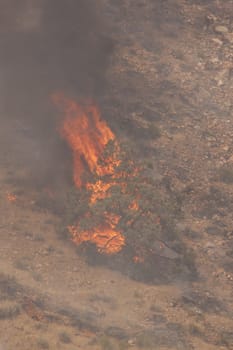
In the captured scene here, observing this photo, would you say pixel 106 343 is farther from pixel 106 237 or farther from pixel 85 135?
pixel 85 135

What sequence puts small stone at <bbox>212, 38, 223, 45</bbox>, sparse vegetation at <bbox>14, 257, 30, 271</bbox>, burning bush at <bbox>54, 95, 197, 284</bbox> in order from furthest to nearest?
small stone at <bbox>212, 38, 223, 45</bbox> → burning bush at <bbox>54, 95, 197, 284</bbox> → sparse vegetation at <bbox>14, 257, 30, 271</bbox>

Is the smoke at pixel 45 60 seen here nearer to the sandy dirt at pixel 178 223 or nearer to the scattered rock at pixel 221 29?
the sandy dirt at pixel 178 223

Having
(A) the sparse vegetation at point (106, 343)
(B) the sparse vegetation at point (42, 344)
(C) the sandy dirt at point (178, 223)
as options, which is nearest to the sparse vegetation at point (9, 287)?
(C) the sandy dirt at point (178, 223)

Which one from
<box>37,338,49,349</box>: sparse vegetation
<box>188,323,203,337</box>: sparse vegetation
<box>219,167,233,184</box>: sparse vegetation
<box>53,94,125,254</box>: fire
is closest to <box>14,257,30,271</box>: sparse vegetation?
<box>53,94,125,254</box>: fire

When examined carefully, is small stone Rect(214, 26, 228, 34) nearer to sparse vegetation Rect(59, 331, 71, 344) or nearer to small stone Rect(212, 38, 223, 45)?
small stone Rect(212, 38, 223, 45)

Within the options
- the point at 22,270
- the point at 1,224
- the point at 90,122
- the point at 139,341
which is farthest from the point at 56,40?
the point at 139,341

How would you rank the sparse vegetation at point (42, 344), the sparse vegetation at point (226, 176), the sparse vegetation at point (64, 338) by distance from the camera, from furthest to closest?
the sparse vegetation at point (226, 176), the sparse vegetation at point (64, 338), the sparse vegetation at point (42, 344)

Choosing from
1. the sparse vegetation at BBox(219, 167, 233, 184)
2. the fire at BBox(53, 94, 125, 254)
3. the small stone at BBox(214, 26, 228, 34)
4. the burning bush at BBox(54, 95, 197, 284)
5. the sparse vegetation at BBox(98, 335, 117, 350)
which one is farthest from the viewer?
the small stone at BBox(214, 26, 228, 34)
